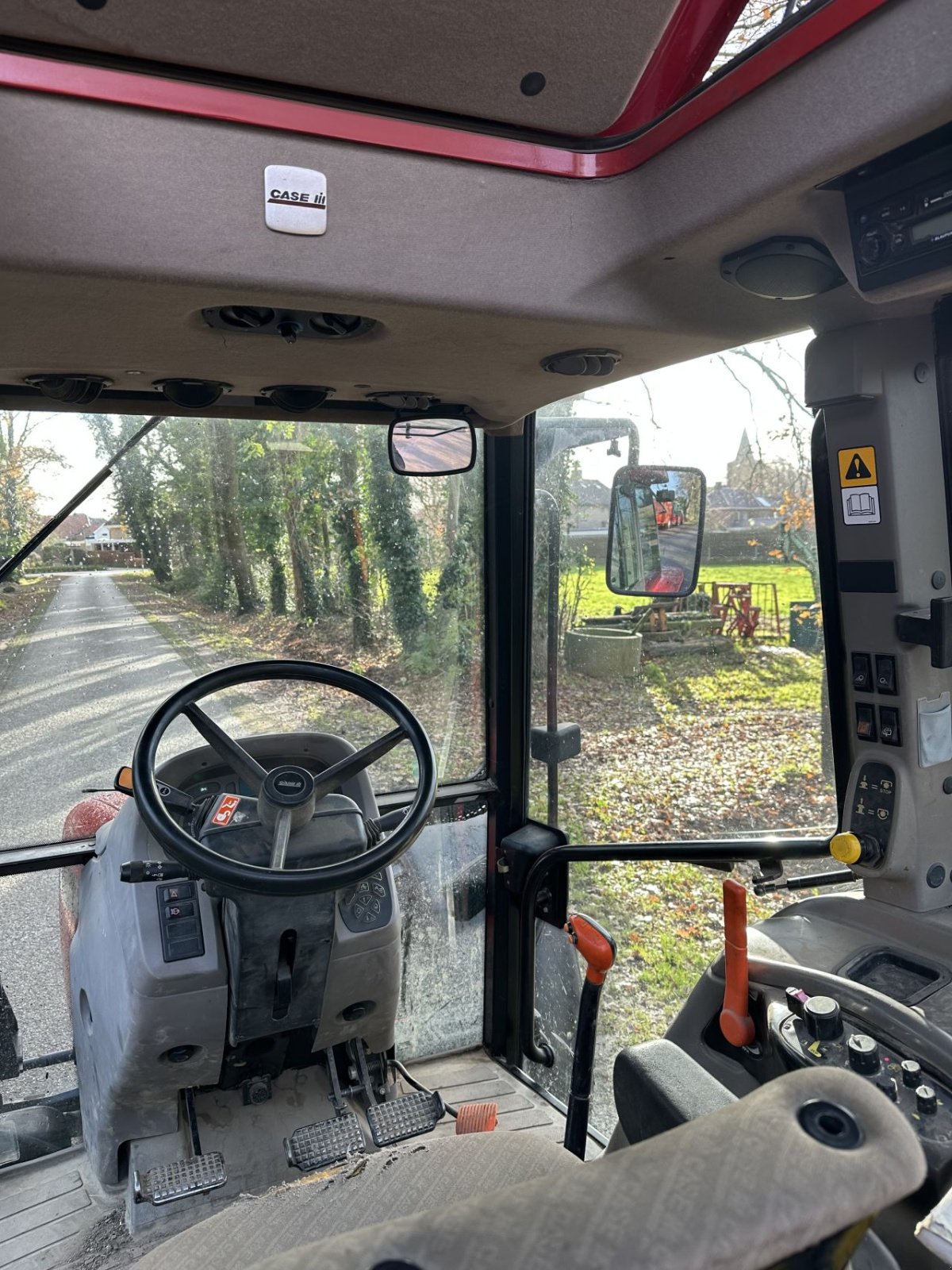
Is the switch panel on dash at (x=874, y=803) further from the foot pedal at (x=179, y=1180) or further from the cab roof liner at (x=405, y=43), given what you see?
the foot pedal at (x=179, y=1180)

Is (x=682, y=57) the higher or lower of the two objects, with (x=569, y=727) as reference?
higher

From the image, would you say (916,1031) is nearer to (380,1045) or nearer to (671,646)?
(380,1045)

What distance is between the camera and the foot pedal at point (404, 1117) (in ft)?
7.95

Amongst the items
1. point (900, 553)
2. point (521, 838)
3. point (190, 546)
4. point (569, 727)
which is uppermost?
point (190, 546)

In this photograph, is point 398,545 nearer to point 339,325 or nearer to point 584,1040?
point 339,325

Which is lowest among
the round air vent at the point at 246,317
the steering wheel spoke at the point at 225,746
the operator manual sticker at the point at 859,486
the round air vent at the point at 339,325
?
the steering wheel spoke at the point at 225,746

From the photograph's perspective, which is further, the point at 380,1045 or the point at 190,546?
the point at 380,1045

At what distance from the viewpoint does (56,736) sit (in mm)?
2246

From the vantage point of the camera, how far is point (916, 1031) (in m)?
1.48

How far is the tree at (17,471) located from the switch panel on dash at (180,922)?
3.07 feet

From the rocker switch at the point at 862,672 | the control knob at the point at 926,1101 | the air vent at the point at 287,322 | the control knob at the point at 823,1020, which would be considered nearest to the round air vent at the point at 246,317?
the air vent at the point at 287,322

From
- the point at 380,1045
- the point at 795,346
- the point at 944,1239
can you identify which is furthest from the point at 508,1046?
the point at 795,346

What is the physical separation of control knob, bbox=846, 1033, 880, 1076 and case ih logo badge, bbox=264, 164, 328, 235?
1552 millimetres

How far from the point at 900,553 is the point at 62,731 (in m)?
2.04
